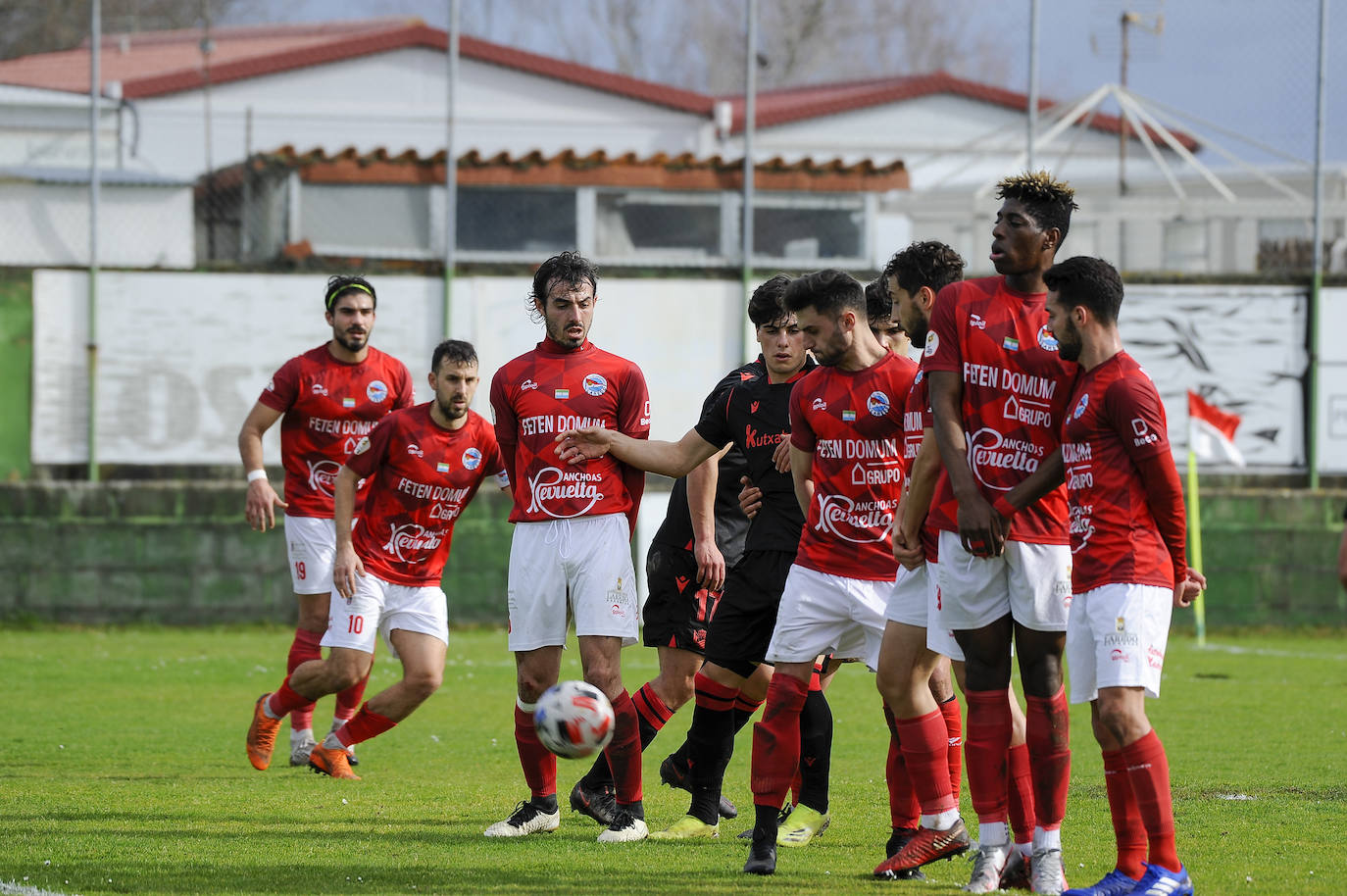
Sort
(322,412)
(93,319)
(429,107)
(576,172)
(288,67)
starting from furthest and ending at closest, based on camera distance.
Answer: (288,67) → (429,107) → (576,172) → (93,319) → (322,412)

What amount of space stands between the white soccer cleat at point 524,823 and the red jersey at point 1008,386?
90.4 inches

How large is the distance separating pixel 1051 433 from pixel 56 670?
32.0 ft

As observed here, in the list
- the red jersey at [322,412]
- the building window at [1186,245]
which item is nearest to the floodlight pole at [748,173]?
the building window at [1186,245]

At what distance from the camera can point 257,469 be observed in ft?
30.2

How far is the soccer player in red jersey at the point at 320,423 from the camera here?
30.5ft

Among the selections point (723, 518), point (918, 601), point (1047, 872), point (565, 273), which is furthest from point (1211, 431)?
point (1047, 872)

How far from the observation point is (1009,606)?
18.6 feet

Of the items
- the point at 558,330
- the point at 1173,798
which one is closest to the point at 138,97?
the point at 558,330

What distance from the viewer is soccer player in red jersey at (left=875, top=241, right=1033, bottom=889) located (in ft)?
19.0

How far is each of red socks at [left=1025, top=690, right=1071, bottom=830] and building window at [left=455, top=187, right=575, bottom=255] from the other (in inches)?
518

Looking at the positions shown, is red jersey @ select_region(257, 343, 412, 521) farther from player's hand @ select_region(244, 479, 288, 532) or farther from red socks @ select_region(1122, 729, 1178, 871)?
red socks @ select_region(1122, 729, 1178, 871)

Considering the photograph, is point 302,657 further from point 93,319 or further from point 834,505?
point 93,319

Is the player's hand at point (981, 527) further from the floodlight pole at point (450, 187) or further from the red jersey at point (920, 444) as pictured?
the floodlight pole at point (450, 187)

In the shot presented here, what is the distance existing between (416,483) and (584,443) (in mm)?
1753
